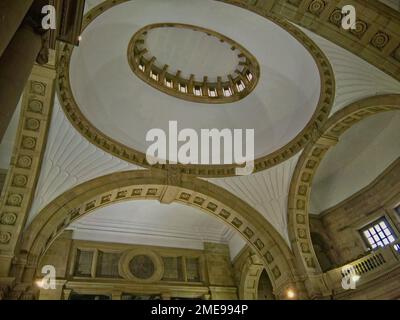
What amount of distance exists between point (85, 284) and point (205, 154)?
26.8 ft

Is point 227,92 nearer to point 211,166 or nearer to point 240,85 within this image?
point 240,85

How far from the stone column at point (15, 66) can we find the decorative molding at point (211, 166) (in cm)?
462

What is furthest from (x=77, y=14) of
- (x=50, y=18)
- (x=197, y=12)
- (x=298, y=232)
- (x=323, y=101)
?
(x=298, y=232)

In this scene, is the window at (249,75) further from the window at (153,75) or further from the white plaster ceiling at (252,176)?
the window at (153,75)

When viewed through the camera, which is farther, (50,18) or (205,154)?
(205,154)

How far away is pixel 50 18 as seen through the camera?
4289 mm

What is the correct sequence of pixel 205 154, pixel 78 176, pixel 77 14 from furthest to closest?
pixel 205 154
pixel 78 176
pixel 77 14

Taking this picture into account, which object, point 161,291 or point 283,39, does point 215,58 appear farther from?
point 161,291

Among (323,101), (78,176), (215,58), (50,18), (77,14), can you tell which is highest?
(215,58)

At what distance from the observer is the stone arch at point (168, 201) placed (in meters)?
10.3

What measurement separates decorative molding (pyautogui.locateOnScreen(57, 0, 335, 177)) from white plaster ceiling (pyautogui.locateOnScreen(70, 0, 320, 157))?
0.33 metres

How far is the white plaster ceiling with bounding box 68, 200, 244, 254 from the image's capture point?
15.8 metres

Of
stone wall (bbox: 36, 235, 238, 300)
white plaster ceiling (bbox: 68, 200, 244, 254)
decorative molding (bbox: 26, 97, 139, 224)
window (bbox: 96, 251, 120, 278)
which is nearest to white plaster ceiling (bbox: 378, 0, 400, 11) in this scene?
decorative molding (bbox: 26, 97, 139, 224)

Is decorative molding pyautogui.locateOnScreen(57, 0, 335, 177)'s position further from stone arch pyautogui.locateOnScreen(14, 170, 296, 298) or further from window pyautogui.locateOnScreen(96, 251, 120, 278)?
window pyautogui.locateOnScreen(96, 251, 120, 278)
